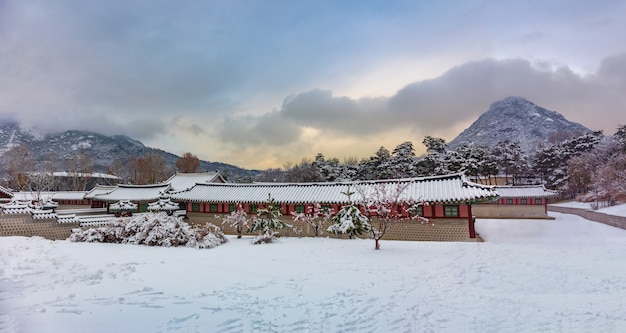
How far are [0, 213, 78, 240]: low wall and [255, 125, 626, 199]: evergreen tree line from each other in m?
35.3

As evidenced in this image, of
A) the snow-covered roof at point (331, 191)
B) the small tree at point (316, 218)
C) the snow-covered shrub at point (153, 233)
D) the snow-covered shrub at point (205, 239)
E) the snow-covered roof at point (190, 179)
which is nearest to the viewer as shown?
the snow-covered shrub at point (205, 239)

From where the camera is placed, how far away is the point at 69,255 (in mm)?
13414

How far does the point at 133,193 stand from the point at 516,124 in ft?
393

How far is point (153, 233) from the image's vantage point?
58.0 ft

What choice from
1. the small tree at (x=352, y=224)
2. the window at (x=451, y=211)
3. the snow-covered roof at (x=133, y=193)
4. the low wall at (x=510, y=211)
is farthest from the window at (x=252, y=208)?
the low wall at (x=510, y=211)

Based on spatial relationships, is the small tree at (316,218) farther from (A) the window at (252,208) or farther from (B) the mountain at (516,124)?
(B) the mountain at (516,124)

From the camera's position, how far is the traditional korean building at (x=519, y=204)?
36469mm

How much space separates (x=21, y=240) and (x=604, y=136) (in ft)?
218

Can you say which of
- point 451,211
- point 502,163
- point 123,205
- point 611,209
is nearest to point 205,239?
point 451,211

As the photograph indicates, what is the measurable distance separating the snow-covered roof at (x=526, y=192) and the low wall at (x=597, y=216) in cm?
302

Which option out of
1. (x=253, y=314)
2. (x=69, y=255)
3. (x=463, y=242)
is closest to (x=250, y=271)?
(x=253, y=314)

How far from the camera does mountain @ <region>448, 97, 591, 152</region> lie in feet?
330

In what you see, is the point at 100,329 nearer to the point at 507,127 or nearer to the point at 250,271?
the point at 250,271

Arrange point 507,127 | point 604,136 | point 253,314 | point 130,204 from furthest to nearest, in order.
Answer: point 507,127
point 604,136
point 130,204
point 253,314
